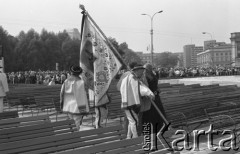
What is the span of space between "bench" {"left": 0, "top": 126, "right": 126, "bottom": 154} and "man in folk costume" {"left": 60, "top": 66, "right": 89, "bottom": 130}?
2.86 m

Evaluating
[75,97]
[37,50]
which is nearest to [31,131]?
[75,97]

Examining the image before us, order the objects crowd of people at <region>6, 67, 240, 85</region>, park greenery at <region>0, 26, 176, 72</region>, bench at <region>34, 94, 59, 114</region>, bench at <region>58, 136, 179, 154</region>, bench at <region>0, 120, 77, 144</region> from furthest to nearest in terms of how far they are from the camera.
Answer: park greenery at <region>0, 26, 176, 72</region> → crowd of people at <region>6, 67, 240, 85</region> → bench at <region>34, 94, 59, 114</region> → bench at <region>0, 120, 77, 144</region> → bench at <region>58, 136, 179, 154</region>

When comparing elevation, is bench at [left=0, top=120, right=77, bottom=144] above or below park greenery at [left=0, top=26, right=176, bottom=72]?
below

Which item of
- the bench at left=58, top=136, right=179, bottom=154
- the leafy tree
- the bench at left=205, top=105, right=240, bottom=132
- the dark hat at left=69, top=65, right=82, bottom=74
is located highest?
the leafy tree

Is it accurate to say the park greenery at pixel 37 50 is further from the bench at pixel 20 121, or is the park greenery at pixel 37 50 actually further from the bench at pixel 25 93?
the bench at pixel 20 121

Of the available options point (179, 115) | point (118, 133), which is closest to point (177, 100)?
point (179, 115)

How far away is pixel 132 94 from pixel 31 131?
2.66 m

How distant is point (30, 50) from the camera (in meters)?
71.4

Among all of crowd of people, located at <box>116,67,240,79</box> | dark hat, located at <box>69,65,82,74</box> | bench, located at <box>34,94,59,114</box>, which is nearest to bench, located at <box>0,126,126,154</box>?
dark hat, located at <box>69,65,82,74</box>

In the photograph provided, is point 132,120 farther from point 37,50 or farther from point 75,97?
point 37,50

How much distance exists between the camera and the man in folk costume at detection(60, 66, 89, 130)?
8.16 meters

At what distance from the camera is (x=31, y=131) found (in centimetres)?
510

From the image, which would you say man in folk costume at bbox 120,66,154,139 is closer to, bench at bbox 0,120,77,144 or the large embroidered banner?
the large embroidered banner

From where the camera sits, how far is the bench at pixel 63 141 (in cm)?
443
